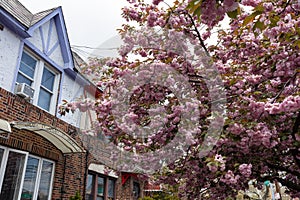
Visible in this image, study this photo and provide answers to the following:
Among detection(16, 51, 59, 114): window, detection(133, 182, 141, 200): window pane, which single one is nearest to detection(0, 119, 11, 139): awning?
detection(16, 51, 59, 114): window

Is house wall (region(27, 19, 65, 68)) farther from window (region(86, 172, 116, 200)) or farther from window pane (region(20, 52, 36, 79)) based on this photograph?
window (region(86, 172, 116, 200))

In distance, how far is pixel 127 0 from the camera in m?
4.68

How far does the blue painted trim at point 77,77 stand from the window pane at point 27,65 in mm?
1281

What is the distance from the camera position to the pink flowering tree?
3.43 metres

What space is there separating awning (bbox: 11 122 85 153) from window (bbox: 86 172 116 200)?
2192 mm

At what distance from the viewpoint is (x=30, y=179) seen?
596 cm

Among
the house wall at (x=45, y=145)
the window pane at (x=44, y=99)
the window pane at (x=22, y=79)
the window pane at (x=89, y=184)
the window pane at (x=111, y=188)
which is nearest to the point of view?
the house wall at (x=45, y=145)

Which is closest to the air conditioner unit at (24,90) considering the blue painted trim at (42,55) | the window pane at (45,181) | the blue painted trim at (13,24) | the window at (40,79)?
the window at (40,79)

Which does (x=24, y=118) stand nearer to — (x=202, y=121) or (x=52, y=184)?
(x=52, y=184)

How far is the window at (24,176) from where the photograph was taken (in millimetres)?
5238

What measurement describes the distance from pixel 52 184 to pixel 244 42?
5.45 m

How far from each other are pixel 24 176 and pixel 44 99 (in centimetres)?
208

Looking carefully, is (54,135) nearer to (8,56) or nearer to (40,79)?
(40,79)

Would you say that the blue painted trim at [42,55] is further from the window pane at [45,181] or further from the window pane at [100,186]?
the window pane at [100,186]
